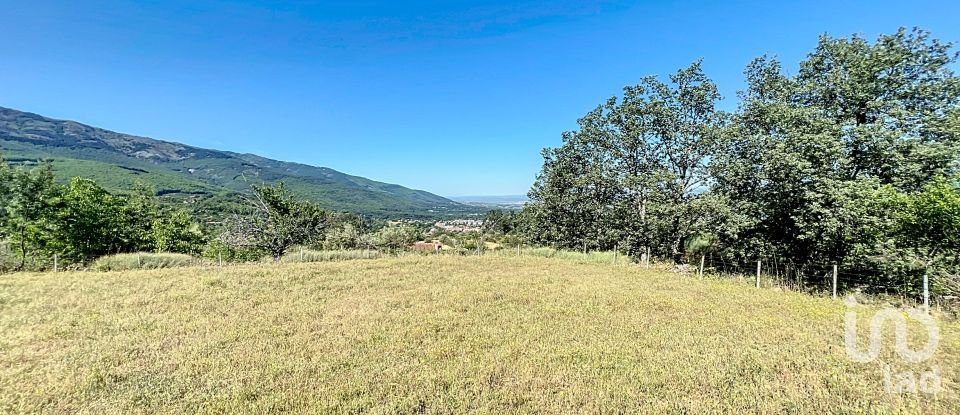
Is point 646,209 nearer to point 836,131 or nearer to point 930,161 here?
point 836,131

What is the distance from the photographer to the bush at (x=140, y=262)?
17.8 metres

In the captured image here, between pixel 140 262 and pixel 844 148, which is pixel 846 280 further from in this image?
pixel 140 262

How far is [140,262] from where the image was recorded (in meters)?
18.2

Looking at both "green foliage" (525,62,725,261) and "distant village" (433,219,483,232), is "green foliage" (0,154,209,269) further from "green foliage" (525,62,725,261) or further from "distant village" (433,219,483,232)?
"distant village" (433,219,483,232)

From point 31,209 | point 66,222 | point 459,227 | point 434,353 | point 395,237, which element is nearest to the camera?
point 434,353

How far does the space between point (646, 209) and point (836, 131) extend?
10280mm

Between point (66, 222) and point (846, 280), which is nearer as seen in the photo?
point (846, 280)

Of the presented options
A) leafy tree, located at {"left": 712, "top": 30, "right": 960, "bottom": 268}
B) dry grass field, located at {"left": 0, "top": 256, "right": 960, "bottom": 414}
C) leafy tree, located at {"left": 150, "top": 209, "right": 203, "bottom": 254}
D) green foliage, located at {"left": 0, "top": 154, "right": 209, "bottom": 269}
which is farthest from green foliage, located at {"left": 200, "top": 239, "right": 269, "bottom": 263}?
leafy tree, located at {"left": 712, "top": 30, "right": 960, "bottom": 268}

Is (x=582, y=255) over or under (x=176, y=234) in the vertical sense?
over

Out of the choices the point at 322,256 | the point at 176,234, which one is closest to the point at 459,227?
the point at 176,234

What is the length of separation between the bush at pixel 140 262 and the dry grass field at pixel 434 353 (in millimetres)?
5626

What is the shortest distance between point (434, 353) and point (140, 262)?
1918 centimetres

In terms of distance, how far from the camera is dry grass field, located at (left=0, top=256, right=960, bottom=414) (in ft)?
16.2

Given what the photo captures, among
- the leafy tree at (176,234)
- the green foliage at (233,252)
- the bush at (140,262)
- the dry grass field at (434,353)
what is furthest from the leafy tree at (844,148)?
the leafy tree at (176,234)
